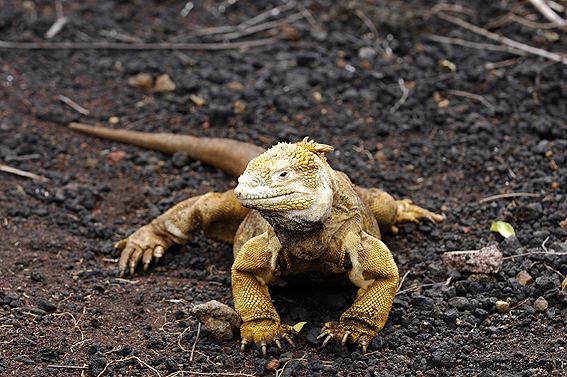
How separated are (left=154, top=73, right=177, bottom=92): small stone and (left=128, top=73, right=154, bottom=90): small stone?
0.32ft

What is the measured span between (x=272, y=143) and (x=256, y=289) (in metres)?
3.10

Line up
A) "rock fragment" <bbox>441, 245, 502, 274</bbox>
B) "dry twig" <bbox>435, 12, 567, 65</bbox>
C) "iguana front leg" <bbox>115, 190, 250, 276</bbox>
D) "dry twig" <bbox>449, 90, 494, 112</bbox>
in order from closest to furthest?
1. "rock fragment" <bbox>441, 245, 502, 274</bbox>
2. "iguana front leg" <bbox>115, 190, 250, 276</bbox>
3. "dry twig" <bbox>449, 90, 494, 112</bbox>
4. "dry twig" <bbox>435, 12, 567, 65</bbox>

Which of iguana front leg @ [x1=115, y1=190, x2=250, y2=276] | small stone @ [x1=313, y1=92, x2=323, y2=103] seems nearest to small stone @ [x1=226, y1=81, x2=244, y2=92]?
small stone @ [x1=313, y1=92, x2=323, y2=103]

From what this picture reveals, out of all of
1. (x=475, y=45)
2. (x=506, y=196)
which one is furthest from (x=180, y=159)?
(x=475, y=45)

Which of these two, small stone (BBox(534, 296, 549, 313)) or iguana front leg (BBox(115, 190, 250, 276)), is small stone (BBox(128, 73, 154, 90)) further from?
small stone (BBox(534, 296, 549, 313))

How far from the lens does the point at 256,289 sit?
16.8 ft

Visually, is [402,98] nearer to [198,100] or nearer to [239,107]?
[239,107]

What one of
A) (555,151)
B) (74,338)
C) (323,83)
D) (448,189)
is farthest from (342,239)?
(323,83)

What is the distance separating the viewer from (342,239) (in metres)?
5.00

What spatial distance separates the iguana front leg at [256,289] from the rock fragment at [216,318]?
0.41ft

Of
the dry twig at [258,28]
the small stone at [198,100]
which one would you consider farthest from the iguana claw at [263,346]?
the dry twig at [258,28]

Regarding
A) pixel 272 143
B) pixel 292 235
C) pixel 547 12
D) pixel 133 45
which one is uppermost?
pixel 292 235

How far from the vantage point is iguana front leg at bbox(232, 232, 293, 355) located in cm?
499

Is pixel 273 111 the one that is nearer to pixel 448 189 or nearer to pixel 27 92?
pixel 448 189
